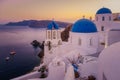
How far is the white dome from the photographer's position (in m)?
5.82

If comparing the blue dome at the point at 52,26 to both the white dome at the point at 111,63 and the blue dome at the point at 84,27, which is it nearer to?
the blue dome at the point at 84,27

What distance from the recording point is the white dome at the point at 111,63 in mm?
5825

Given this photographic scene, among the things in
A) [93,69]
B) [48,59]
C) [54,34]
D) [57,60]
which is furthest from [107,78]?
[54,34]

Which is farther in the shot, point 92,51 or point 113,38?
point 92,51

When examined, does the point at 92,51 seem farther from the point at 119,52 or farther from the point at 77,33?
the point at 119,52

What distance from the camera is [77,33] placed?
12320 millimetres

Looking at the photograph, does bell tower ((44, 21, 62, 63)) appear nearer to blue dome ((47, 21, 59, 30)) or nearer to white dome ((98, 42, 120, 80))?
blue dome ((47, 21, 59, 30))

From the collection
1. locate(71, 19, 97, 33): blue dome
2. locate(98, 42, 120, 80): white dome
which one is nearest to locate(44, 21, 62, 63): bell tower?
locate(71, 19, 97, 33): blue dome

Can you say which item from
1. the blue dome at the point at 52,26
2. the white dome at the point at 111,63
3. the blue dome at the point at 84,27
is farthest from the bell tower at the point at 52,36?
the white dome at the point at 111,63

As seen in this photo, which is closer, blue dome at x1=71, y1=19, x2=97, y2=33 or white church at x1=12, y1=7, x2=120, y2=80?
white church at x1=12, y1=7, x2=120, y2=80

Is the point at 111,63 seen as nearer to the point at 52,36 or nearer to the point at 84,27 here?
the point at 84,27

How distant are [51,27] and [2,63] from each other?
934 centimetres

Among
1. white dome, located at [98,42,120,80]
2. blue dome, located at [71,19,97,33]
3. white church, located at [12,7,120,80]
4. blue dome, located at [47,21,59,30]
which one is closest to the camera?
white dome, located at [98,42,120,80]

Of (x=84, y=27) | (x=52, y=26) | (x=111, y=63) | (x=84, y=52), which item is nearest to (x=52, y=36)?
(x=52, y=26)
